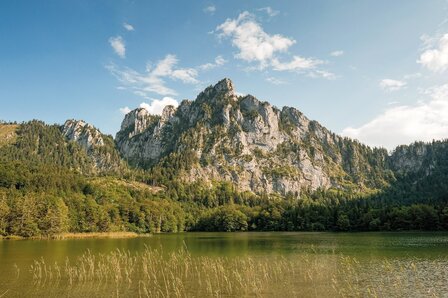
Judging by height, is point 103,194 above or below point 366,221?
above

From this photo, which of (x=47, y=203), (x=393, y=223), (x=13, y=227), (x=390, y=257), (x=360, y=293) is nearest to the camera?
(x=360, y=293)

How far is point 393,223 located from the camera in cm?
14188

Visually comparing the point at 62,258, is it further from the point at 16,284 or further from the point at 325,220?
the point at 325,220

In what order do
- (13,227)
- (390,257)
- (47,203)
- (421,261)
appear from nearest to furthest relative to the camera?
(421,261), (390,257), (13,227), (47,203)

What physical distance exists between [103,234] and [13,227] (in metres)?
27.9

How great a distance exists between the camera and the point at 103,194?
194 m

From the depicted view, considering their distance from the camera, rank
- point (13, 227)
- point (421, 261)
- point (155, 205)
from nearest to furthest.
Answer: point (421, 261), point (13, 227), point (155, 205)

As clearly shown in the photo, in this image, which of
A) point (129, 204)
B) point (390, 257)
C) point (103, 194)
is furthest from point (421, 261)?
point (103, 194)

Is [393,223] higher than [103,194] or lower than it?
lower

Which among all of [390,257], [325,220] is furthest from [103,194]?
[390,257]

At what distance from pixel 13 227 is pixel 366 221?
4662 inches

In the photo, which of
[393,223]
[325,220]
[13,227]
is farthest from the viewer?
[325,220]

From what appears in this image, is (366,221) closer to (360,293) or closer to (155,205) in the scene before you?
(155,205)

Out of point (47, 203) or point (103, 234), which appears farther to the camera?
point (103, 234)
